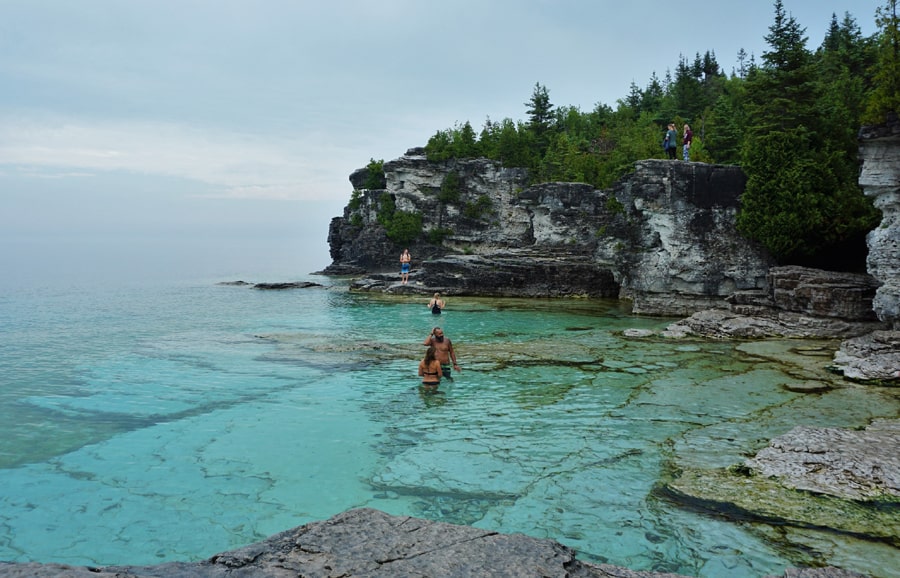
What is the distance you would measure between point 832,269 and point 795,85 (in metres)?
8.71

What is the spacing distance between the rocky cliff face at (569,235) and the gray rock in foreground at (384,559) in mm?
27446

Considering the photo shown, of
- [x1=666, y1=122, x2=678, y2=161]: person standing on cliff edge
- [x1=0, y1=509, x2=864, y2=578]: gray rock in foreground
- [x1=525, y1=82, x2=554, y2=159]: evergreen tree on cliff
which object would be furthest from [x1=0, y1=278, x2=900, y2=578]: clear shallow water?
[x1=525, y1=82, x2=554, y2=159]: evergreen tree on cliff

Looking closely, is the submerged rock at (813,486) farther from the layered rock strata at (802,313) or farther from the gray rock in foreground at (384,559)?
the layered rock strata at (802,313)

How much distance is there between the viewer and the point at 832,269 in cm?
2661

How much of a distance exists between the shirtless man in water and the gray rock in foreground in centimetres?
1032

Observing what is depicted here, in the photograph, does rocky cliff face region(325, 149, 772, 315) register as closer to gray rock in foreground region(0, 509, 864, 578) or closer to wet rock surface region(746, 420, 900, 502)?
wet rock surface region(746, 420, 900, 502)

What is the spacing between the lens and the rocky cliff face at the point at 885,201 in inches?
755

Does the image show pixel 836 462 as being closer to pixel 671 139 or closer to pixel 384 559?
pixel 384 559

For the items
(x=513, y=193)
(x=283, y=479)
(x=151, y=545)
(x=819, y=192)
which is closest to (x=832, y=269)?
(x=819, y=192)

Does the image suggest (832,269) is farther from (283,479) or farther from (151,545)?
(151,545)

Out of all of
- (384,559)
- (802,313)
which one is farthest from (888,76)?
(384,559)

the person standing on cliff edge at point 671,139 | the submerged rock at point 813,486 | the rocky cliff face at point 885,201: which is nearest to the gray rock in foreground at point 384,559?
the submerged rock at point 813,486

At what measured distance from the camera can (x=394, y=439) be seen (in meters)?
11.3

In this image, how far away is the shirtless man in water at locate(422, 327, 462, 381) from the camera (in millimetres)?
15670
